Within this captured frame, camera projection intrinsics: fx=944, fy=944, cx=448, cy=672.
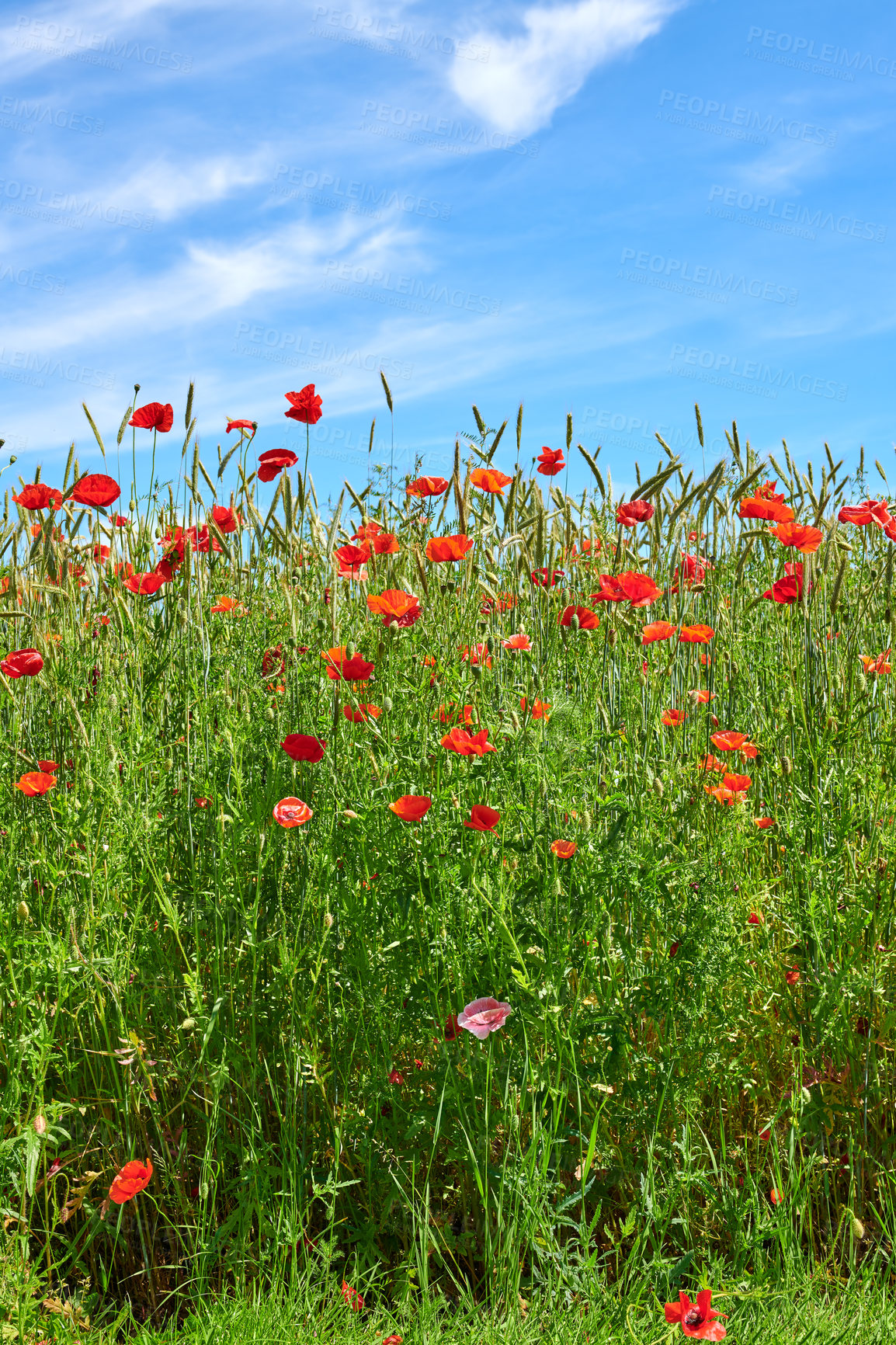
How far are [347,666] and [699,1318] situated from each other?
1.25 metres

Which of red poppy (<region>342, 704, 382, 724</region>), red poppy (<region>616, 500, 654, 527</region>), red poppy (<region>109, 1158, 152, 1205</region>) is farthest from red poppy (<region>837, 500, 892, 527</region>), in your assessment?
red poppy (<region>109, 1158, 152, 1205</region>)

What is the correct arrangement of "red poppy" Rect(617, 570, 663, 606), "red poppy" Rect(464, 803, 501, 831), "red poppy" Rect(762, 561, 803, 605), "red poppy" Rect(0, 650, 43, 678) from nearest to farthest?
"red poppy" Rect(464, 803, 501, 831), "red poppy" Rect(0, 650, 43, 678), "red poppy" Rect(617, 570, 663, 606), "red poppy" Rect(762, 561, 803, 605)

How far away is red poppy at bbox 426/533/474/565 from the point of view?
224 cm

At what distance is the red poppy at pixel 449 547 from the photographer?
7.34ft

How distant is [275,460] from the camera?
2.58m

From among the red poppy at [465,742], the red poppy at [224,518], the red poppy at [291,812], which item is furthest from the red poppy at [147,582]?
→ the red poppy at [465,742]

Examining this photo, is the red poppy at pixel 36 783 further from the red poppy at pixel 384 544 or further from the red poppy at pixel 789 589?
the red poppy at pixel 789 589

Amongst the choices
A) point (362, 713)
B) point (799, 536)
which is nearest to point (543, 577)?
point (799, 536)

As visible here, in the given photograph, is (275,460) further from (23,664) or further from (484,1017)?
(484,1017)

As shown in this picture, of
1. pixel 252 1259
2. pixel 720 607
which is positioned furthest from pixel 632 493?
pixel 252 1259

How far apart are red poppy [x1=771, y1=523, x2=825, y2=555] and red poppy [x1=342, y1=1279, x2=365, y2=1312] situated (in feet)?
6.10

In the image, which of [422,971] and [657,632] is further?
[657,632]

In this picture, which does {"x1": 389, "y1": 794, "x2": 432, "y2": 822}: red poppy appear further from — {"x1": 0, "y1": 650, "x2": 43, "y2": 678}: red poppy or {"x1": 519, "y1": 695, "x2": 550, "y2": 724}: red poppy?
{"x1": 0, "y1": 650, "x2": 43, "y2": 678}: red poppy

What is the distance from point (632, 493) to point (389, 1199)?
1843mm
